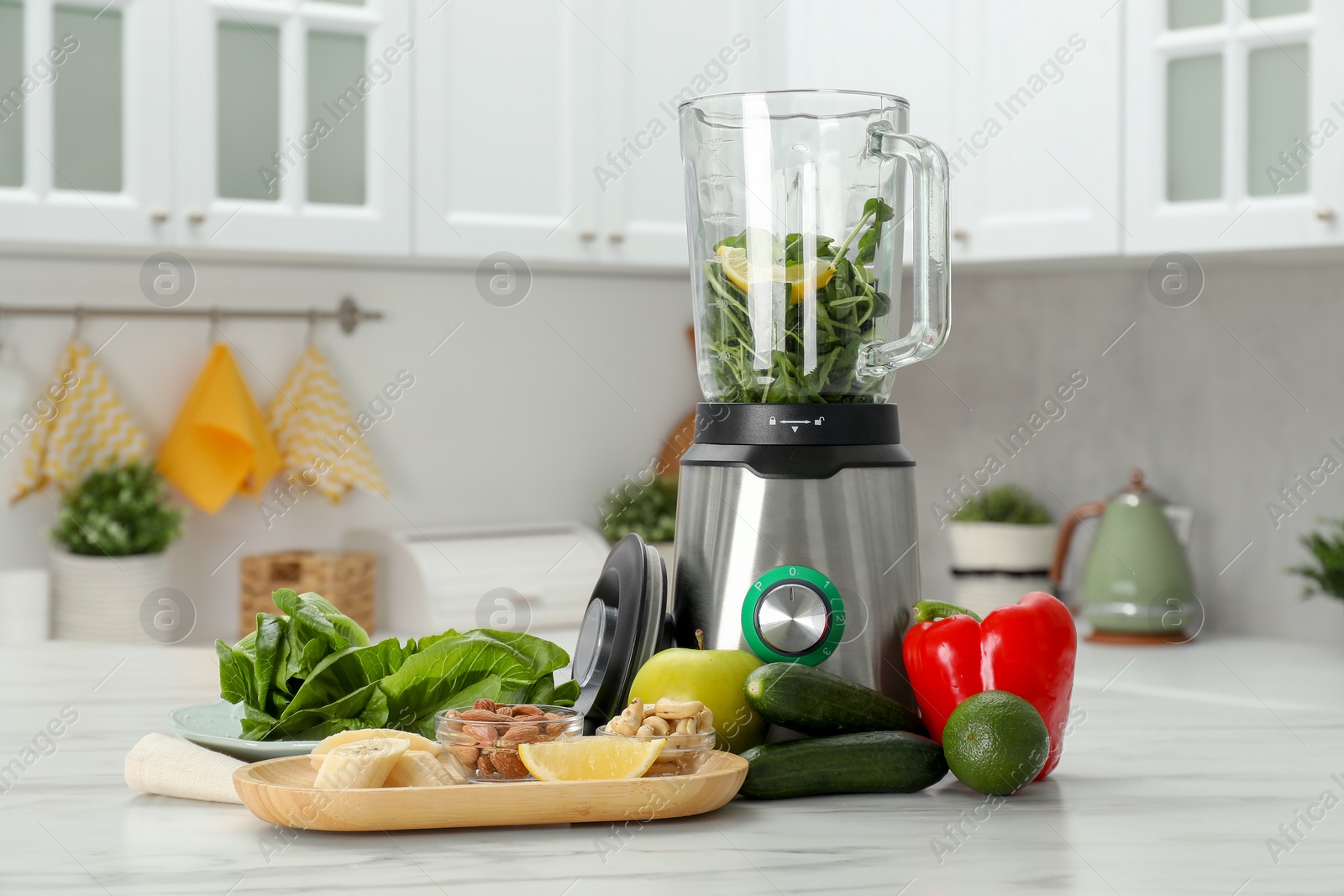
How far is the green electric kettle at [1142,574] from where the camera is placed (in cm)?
226

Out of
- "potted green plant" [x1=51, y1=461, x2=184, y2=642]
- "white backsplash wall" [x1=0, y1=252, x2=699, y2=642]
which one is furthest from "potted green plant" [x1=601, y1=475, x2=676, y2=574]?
"potted green plant" [x1=51, y1=461, x2=184, y2=642]

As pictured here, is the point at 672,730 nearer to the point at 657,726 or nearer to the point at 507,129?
the point at 657,726

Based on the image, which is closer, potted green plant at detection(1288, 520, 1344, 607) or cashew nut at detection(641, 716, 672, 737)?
cashew nut at detection(641, 716, 672, 737)

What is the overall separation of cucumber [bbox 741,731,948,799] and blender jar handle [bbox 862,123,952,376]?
0.25 meters

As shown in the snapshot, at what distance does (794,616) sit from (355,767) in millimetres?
298

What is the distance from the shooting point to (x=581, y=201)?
7.75 feet

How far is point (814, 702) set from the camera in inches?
32.3

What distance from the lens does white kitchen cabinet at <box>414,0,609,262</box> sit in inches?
88.0

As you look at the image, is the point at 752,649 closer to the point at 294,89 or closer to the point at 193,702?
the point at 193,702

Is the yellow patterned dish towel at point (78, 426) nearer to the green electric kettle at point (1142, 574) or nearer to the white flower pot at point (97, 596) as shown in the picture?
the white flower pot at point (97, 596)

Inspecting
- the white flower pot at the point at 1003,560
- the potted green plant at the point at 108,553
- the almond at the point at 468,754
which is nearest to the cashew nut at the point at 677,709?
the almond at the point at 468,754

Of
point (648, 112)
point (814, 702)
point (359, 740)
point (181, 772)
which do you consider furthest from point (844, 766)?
point (648, 112)

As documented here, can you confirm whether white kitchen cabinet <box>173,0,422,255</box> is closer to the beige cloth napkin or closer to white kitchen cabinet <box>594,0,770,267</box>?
white kitchen cabinet <box>594,0,770,267</box>

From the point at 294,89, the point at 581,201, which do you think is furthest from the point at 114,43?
the point at 581,201
